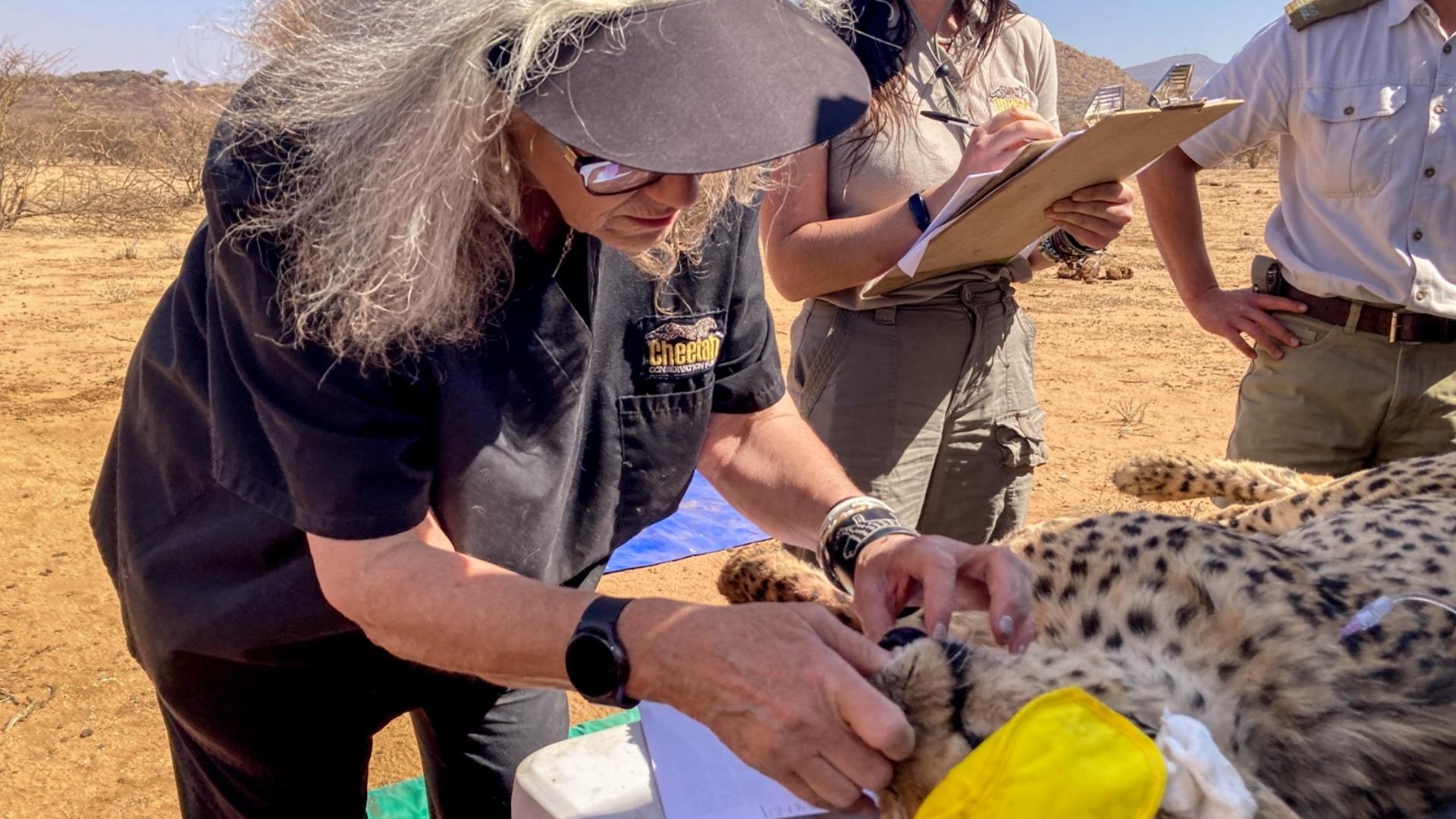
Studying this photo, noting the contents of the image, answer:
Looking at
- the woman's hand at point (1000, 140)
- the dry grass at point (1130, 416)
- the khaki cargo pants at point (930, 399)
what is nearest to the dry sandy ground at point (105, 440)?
the dry grass at point (1130, 416)

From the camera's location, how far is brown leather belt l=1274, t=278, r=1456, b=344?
2947 mm

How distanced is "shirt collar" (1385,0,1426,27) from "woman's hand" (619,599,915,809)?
8.56 feet

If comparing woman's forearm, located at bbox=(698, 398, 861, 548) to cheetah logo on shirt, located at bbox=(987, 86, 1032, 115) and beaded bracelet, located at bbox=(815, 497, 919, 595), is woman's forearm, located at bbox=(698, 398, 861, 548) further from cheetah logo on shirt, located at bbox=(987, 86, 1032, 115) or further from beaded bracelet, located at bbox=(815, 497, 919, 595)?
cheetah logo on shirt, located at bbox=(987, 86, 1032, 115)

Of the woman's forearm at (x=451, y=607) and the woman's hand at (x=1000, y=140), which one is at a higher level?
the woman's hand at (x=1000, y=140)

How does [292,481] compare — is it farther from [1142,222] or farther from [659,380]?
[1142,222]

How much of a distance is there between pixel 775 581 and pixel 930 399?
752 mm

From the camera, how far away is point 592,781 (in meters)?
1.79

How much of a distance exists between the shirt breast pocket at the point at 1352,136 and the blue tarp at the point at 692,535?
2.30 meters

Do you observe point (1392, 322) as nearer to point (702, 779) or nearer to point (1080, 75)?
point (702, 779)

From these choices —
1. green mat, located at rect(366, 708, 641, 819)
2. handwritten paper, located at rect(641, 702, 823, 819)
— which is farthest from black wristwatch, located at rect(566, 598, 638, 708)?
green mat, located at rect(366, 708, 641, 819)

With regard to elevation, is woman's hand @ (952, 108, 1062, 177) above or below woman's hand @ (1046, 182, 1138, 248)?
above

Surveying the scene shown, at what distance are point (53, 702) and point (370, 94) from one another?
332cm

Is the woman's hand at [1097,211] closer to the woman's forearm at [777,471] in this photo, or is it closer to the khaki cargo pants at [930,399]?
the khaki cargo pants at [930,399]

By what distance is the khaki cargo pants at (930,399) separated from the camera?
2.81 metres
